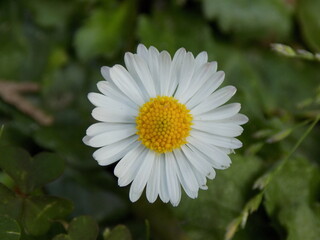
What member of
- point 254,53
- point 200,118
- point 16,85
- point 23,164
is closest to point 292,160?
point 200,118

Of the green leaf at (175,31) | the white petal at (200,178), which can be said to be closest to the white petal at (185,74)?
the white petal at (200,178)

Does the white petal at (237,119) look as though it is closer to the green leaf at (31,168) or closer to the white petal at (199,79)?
the white petal at (199,79)

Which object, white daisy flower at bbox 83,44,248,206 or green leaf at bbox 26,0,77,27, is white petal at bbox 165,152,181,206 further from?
green leaf at bbox 26,0,77,27

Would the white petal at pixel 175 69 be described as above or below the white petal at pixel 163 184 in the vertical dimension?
above

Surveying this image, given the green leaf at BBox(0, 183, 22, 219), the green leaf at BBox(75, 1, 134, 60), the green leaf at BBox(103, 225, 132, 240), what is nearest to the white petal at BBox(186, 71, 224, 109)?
the green leaf at BBox(103, 225, 132, 240)

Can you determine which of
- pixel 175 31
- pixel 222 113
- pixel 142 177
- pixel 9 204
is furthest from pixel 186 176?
pixel 175 31

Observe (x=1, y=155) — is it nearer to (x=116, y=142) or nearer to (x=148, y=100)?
(x=116, y=142)
